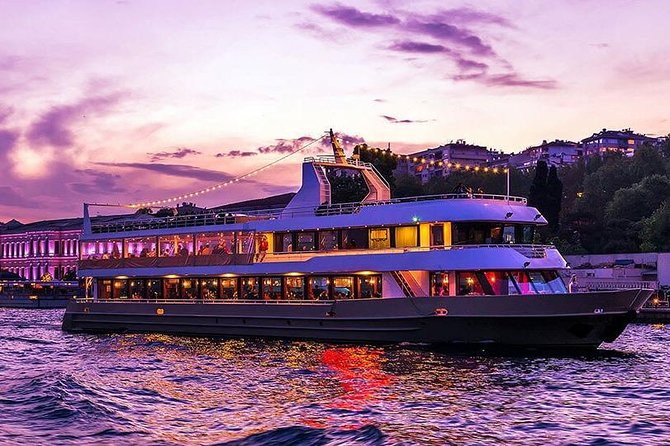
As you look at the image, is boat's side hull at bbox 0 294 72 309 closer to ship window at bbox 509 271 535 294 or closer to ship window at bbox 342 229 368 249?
ship window at bbox 342 229 368 249

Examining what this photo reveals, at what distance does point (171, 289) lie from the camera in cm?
4334

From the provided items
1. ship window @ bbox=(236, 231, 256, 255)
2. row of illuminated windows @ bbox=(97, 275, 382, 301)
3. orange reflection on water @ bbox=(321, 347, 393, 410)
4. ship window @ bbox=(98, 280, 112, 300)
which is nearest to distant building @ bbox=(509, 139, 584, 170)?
ship window @ bbox=(98, 280, 112, 300)

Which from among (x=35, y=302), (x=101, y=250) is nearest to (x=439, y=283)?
(x=101, y=250)

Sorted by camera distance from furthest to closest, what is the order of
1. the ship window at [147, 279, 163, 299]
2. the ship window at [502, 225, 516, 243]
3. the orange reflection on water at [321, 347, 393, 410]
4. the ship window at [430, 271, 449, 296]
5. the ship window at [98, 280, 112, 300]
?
1. the ship window at [98, 280, 112, 300]
2. the ship window at [147, 279, 163, 299]
3. the ship window at [502, 225, 516, 243]
4. the ship window at [430, 271, 449, 296]
5. the orange reflection on water at [321, 347, 393, 410]

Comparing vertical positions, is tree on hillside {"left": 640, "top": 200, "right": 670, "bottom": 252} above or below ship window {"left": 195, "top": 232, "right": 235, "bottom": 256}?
above

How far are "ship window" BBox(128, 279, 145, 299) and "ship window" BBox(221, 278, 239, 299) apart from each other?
19.9 feet

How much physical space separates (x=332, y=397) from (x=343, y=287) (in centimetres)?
1289

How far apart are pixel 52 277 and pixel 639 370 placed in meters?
121

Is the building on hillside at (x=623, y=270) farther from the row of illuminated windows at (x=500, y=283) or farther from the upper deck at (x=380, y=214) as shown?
the row of illuminated windows at (x=500, y=283)

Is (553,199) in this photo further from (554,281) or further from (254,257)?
(554,281)

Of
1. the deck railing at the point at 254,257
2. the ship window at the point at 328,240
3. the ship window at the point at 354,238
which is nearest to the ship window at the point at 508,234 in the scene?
the deck railing at the point at 254,257

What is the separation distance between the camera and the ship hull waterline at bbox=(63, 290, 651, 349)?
29906mm

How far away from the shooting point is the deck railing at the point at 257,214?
35634 mm

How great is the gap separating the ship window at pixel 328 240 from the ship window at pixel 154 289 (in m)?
10.9
